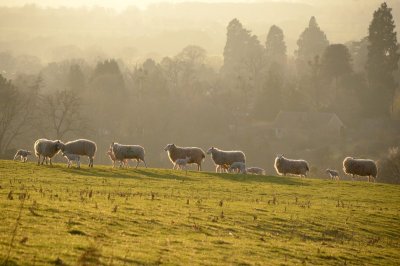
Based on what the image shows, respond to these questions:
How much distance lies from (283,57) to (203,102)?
40250 millimetres

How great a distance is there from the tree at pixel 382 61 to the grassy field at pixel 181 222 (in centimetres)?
7740

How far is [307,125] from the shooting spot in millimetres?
114062

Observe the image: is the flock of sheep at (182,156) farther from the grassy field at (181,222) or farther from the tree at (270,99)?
the tree at (270,99)

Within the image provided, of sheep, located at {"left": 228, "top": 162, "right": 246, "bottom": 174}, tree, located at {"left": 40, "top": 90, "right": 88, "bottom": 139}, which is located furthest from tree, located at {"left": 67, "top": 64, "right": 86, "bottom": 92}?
sheep, located at {"left": 228, "top": 162, "right": 246, "bottom": 174}

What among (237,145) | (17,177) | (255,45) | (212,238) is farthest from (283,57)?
(212,238)

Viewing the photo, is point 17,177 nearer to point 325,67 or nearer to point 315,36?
point 325,67

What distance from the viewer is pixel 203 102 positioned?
117250 mm

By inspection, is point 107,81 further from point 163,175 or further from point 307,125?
point 163,175

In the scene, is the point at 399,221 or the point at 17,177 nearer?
Answer: the point at 399,221

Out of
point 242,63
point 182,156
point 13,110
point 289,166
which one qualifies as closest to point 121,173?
point 182,156

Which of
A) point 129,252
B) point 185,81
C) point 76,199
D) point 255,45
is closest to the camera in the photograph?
point 129,252

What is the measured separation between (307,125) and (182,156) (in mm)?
66243

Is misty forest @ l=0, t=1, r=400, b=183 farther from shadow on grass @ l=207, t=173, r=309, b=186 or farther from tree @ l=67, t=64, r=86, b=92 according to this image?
shadow on grass @ l=207, t=173, r=309, b=186

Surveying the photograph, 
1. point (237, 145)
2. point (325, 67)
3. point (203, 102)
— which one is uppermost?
point (325, 67)
